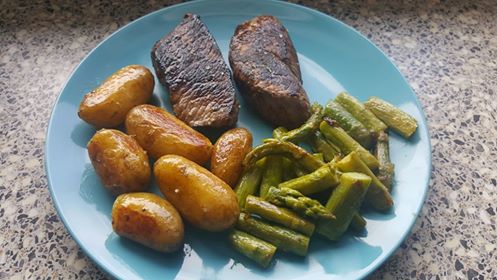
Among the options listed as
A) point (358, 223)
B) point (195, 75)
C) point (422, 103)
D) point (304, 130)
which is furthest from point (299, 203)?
point (422, 103)

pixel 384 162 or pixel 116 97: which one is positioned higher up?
pixel 116 97

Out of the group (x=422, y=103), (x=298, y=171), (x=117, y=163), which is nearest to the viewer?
(x=117, y=163)

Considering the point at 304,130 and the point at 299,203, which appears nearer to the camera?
the point at 299,203

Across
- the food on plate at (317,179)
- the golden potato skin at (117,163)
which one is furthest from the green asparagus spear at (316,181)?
the golden potato skin at (117,163)

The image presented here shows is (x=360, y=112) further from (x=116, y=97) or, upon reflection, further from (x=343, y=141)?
(x=116, y=97)

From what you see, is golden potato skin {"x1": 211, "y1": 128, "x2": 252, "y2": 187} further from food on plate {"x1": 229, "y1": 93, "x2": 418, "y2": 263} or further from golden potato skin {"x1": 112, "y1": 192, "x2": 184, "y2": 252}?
golden potato skin {"x1": 112, "y1": 192, "x2": 184, "y2": 252}

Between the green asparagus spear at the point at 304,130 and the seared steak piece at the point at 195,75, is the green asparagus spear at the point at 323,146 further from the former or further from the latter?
the seared steak piece at the point at 195,75
